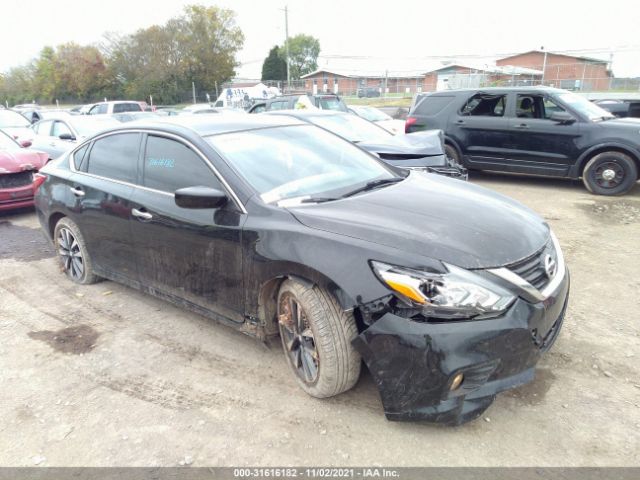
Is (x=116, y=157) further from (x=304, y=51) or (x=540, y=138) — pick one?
(x=304, y=51)

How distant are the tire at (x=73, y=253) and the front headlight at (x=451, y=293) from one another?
3384mm

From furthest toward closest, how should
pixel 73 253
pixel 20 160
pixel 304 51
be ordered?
pixel 304 51, pixel 20 160, pixel 73 253

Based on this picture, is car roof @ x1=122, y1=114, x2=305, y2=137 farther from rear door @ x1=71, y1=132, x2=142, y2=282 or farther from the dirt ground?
the dirt ground

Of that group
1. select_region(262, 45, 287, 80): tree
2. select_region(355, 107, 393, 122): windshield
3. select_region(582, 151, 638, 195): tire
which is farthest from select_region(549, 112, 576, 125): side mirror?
select_region(262, 45, 287, 80): tree

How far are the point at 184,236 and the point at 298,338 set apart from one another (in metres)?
1.11

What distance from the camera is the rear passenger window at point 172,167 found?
3.22 m

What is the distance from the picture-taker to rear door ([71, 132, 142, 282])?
3816 mm

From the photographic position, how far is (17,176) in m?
7.43

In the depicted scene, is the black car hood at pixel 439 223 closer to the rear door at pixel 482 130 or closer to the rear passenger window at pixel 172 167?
the rear passenger window at pixel 172 167

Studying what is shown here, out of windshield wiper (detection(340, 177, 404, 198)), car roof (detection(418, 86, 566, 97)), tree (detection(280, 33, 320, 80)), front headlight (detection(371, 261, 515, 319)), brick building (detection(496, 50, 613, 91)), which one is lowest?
front headlight (detection(371, 261, 515, 319))

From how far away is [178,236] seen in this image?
3.33 m

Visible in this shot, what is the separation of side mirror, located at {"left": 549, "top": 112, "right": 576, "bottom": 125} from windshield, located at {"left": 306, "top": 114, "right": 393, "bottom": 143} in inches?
114

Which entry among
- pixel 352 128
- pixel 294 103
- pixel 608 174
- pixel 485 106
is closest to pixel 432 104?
pixel 485 106

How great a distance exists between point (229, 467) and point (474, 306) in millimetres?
1460
